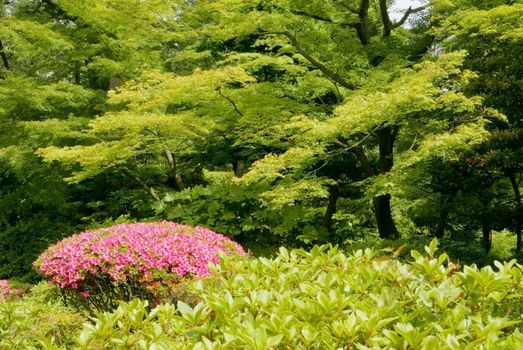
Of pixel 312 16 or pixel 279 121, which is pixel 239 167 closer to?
pixel 279 121

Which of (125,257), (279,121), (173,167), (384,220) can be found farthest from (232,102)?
(125,257)

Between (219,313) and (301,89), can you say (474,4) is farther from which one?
(219,313)

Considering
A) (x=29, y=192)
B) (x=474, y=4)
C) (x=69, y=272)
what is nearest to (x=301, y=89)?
(x=474, y=4)

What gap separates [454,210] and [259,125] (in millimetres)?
4030

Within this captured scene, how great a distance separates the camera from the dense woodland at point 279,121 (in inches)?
288

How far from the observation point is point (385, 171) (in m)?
8.90

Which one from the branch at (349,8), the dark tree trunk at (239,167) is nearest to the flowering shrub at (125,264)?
the branch at (349,8)

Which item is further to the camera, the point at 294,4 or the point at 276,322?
the point at 294,4

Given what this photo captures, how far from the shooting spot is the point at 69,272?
544cm

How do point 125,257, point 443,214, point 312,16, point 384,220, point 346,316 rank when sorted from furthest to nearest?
point 384,220 < point 443,214 < point 312,16 < point 125,257 < point 346,316

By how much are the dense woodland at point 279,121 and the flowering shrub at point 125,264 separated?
203 centimetres

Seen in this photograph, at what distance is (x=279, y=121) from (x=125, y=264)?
4.21 metres

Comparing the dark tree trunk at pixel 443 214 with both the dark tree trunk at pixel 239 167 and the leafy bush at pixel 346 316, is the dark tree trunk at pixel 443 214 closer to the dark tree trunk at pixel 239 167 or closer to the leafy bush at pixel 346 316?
the dark tree trunk at pixel 239 167

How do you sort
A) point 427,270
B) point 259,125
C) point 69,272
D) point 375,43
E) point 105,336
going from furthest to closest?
point 375,43 < point 259,125 < point 69,272 < point 427,270 < point 105,336
